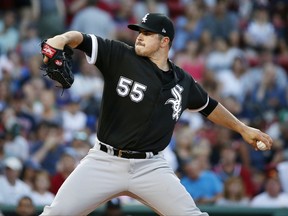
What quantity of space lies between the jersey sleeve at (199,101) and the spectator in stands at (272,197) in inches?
140

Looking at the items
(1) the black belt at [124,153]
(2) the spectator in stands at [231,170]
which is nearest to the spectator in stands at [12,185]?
(2) the spectator in stands at [231,170]

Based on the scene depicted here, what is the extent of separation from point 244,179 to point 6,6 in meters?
6.35

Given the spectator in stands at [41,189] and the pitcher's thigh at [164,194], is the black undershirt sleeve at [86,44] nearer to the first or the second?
the pitcher's thigh at [164,194]

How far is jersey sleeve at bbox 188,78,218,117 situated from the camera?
21.8 feet

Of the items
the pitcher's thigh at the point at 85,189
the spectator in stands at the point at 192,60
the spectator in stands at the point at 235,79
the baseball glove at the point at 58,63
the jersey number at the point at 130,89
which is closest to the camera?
the baseball glove at the point at 58,63

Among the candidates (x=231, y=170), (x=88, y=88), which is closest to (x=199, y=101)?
(x=231, y=170)

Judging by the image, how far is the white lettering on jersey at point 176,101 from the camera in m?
6.33

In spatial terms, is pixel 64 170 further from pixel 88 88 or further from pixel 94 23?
pixel 94 23

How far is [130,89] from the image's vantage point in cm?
613

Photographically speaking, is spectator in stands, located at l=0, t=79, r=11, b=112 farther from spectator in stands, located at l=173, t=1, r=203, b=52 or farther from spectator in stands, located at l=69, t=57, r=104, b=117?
spectator in stands, located at l=173, t=1, r=203, b=52

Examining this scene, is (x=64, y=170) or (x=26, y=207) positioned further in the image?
(x=64, y=170)

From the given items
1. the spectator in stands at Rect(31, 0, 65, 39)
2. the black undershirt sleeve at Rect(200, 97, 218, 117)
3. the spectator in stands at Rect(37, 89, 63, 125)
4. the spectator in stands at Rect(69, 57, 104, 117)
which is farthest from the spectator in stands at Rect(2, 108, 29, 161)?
the black undershirt sleeve at Rect(200, 97, 218, 117)

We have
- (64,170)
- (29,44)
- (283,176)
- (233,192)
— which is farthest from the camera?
(29,44)

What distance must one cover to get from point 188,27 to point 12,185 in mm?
6105
